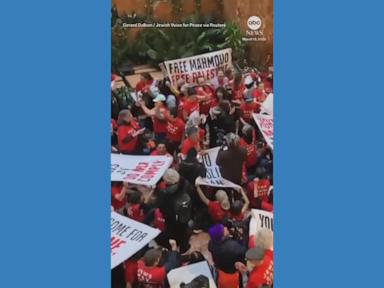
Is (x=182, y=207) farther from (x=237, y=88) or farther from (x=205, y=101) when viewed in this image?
(x=237, y=88)

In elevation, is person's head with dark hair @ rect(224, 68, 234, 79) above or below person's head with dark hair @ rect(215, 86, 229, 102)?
above

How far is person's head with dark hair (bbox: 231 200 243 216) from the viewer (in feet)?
11.5

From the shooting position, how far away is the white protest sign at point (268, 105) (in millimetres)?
3508

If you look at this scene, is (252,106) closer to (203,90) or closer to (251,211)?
(203,90)

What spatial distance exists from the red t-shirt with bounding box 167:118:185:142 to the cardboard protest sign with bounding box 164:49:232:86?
0.68 feet

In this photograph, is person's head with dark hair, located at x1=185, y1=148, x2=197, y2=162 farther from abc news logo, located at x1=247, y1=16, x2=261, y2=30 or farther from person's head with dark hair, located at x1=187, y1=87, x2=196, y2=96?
abc news logo, located at x1=247, y1=16, x2=261, y2=30

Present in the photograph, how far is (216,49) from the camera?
11.5 ft

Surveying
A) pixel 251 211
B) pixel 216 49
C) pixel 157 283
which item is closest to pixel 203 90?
pixel 216 49

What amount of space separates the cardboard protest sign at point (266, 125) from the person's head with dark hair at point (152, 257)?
0.83 m

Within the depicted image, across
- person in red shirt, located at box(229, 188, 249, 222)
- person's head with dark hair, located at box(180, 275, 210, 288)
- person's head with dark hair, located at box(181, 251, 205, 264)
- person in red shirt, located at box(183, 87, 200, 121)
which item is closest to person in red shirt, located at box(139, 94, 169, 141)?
person in red shirt, located at box(183, 87, 200, 121)

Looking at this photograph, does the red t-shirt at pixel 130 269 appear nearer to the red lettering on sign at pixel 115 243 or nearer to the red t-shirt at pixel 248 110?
the red lettering on sign at pixel 115 243

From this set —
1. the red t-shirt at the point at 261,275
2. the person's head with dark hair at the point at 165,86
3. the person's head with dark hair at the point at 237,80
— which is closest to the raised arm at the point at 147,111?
the person's head with dark hair at the point at 165,86

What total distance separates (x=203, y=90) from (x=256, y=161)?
0.47m

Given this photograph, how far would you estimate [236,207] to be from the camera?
11.5 feet
